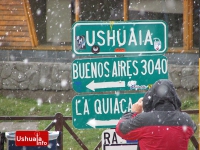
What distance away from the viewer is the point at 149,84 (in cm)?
606

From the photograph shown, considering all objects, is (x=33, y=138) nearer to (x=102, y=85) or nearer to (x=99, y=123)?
(x=99, y=123)

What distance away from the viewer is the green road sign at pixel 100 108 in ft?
A: 19.8

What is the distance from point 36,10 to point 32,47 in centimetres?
88

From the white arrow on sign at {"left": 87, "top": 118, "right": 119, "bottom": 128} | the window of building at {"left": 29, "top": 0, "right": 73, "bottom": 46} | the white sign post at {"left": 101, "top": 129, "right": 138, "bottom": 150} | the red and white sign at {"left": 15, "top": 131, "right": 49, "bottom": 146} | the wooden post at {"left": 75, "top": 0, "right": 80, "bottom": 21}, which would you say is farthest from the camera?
the window of building at {"left": 29, "top": 0, "right": 73, "bottom": 46}

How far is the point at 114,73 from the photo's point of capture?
6.04 meters

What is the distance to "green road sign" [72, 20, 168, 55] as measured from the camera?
19.7 feet

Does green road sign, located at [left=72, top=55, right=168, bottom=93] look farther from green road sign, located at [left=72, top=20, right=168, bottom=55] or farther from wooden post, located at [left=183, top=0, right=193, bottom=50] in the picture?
wooden post, located at [left=183, top=0, right=193, bottom=50]

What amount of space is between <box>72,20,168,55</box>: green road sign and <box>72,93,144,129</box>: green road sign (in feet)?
1.47

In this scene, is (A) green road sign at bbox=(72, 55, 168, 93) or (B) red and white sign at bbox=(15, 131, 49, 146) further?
(B) red and white sign at bbox=(15, 131, 49, 146)

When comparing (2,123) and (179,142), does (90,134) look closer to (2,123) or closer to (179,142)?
(2,123)

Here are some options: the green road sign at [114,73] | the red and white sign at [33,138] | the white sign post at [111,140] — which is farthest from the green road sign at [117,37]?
the red and white sign at [33,138]

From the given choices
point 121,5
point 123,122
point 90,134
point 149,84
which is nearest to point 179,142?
point 123,122

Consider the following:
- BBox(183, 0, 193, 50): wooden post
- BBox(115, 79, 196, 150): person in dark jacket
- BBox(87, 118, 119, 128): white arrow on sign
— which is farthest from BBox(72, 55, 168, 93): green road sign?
BBox(183, 0, 193, 50): wooden post

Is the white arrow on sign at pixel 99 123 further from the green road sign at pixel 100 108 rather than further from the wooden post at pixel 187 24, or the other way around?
the wooden post at pixel 187 24
